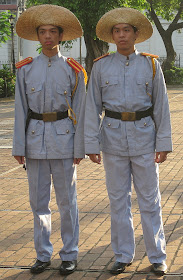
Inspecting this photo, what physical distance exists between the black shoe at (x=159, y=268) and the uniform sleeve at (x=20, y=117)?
1318mm

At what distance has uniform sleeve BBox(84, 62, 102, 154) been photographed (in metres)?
4.79

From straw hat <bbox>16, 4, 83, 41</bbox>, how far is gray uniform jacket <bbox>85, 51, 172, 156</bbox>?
361 millimetres

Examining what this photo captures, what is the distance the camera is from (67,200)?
16.1 feet

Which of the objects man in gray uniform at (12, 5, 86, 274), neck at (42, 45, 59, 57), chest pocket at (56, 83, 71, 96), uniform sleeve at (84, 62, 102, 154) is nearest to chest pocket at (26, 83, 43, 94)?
man in gray uniform at (12, 5, 86, 274)

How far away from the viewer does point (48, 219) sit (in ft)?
16.5

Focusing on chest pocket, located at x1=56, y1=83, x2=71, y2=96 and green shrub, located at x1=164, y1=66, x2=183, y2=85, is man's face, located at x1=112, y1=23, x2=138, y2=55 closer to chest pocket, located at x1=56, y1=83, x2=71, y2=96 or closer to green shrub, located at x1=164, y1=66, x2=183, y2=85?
chest pocket, located at x1=56, y1=83, x2=71, y2=96

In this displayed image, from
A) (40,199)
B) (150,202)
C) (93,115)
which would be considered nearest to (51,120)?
(93,115)

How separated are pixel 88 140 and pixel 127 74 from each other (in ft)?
1.88

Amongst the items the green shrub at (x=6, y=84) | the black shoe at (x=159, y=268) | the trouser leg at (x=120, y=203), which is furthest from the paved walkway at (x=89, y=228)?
the green shrub at (x=6, y=84)

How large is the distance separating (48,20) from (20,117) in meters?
0.76

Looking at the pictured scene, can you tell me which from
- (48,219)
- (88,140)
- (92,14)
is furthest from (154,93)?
(92,14)

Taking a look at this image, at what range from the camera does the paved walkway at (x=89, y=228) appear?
4.94 meters

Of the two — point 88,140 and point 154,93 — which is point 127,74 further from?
point 88,140

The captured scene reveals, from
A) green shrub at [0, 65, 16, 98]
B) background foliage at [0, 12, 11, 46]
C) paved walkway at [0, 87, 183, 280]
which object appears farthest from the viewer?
background foliage at [0, 12, 11, 46]
